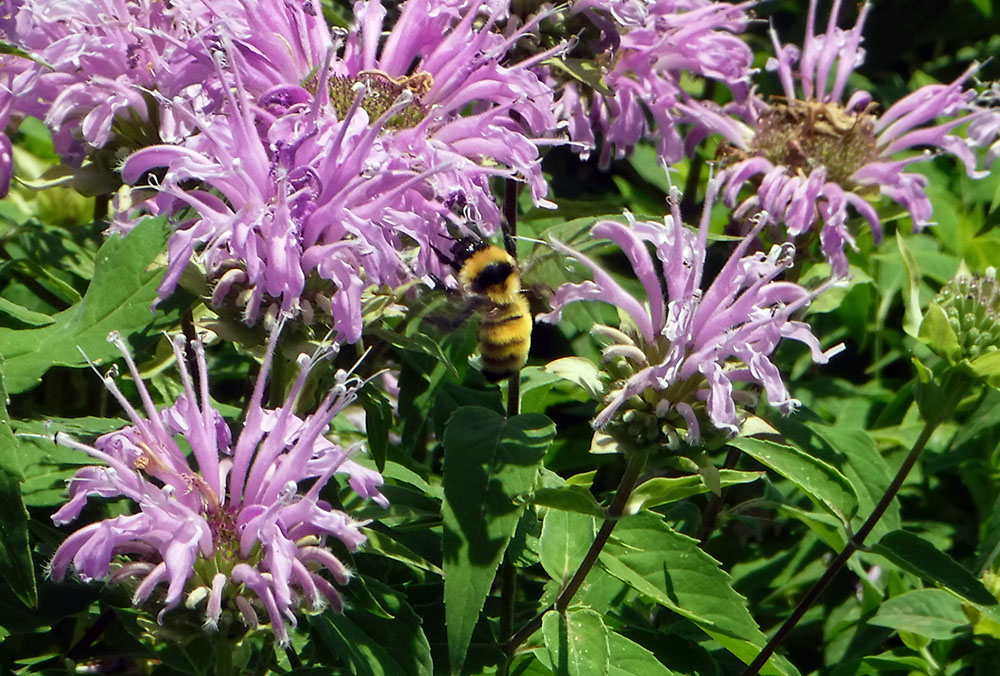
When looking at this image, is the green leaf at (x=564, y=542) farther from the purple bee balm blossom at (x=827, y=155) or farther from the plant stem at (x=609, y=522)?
the purple bee balm blossom at (x=827, y=155)

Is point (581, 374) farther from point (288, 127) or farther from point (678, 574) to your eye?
point (288, 127)

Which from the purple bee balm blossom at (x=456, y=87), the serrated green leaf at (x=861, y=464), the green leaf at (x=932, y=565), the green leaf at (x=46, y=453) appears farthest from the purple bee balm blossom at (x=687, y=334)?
the green leaf at (x=46, y=453)

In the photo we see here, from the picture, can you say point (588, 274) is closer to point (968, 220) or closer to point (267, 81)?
point (267, 81)

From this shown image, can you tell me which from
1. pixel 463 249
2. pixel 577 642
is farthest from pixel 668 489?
pixel 463 249

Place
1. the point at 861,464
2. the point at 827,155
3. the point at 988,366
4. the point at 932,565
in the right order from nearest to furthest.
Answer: the point at 932,565 → the point at 988,366 → the point at 861,464 → the point at 827,155

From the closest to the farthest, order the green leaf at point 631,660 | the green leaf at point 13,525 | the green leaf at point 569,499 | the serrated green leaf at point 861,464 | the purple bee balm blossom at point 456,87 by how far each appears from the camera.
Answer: the green leaf at point 13,525 → the green leaf at point 569,499 → the green leaf at point 631,660 → the purple bee balm blossom at point 456,87 → the serrated green leaf at point 861,464

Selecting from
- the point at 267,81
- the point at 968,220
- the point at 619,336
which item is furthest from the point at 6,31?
the point at 968,220
